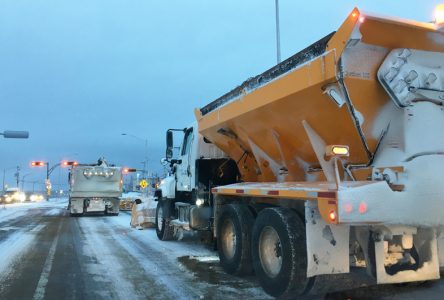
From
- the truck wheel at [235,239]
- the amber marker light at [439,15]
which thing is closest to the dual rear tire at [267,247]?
the truck wheel at [235,239]

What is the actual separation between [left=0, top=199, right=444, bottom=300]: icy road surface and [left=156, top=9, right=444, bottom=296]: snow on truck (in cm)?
72

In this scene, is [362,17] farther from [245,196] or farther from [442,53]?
[245,196]

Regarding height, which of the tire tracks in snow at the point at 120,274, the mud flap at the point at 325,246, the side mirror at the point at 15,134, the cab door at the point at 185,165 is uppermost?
the side mirror at the point at 15,134

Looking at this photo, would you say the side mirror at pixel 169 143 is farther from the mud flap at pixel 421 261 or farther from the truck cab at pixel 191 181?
the mud flap at pixel 421 261

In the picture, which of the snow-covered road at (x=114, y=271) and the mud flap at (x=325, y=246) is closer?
the mud flap at (x=325, y=246)

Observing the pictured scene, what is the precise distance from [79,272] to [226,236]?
2.63 metres

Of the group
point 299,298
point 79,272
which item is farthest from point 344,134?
point 79,272

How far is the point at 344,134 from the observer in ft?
20.2

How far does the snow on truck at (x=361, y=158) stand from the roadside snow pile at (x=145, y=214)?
10.1 m

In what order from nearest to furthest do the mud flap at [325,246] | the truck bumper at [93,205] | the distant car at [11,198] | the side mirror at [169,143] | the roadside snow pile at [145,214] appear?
the mud flap at [325,246] < the side mirror at [169,143] < the roadside snow pile at [145,214] < the truck bumper at [93,205] < the distant car at [11,198]

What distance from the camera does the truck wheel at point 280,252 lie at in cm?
591

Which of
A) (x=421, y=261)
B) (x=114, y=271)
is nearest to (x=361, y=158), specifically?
(x=421, y=261)

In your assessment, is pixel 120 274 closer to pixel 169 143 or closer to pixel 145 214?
pixel 169 143

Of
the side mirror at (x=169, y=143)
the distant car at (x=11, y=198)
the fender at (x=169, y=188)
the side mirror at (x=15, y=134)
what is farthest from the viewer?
the distant car at (x=11, y=198)
